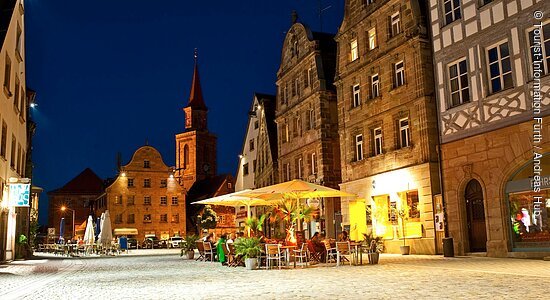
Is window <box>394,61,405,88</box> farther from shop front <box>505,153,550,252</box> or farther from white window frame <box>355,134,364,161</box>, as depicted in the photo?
shop front <box>505,153,550,252</box>

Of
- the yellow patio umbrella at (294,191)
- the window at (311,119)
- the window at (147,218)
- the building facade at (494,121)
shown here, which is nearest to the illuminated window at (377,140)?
the building facade at (494,121)

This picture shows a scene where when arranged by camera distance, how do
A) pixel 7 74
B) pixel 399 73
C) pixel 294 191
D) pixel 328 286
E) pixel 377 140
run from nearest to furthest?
pixel 328 286, pixel 294 191, pixel 7 74, pixel 399 73, pixel 377 140

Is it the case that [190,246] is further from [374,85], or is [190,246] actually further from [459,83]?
[459,83]

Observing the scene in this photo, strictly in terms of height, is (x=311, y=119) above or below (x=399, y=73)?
below

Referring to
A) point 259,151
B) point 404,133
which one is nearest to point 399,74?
point 404,133

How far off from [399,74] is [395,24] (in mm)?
2531

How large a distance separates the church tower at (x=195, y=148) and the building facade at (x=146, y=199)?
20.0 m

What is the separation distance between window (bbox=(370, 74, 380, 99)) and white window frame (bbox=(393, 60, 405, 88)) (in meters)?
1.33

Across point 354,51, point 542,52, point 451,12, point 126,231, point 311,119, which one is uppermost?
point 354,51

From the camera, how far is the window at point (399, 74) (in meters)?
25.3

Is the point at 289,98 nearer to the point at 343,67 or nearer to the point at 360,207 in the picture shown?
the point at 343,67

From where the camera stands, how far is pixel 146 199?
6419 cm

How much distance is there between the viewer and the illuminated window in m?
26.8

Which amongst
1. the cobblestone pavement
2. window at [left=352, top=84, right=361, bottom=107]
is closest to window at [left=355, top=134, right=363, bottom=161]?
window at [left=352, top=84, right=361, bottom=107]
